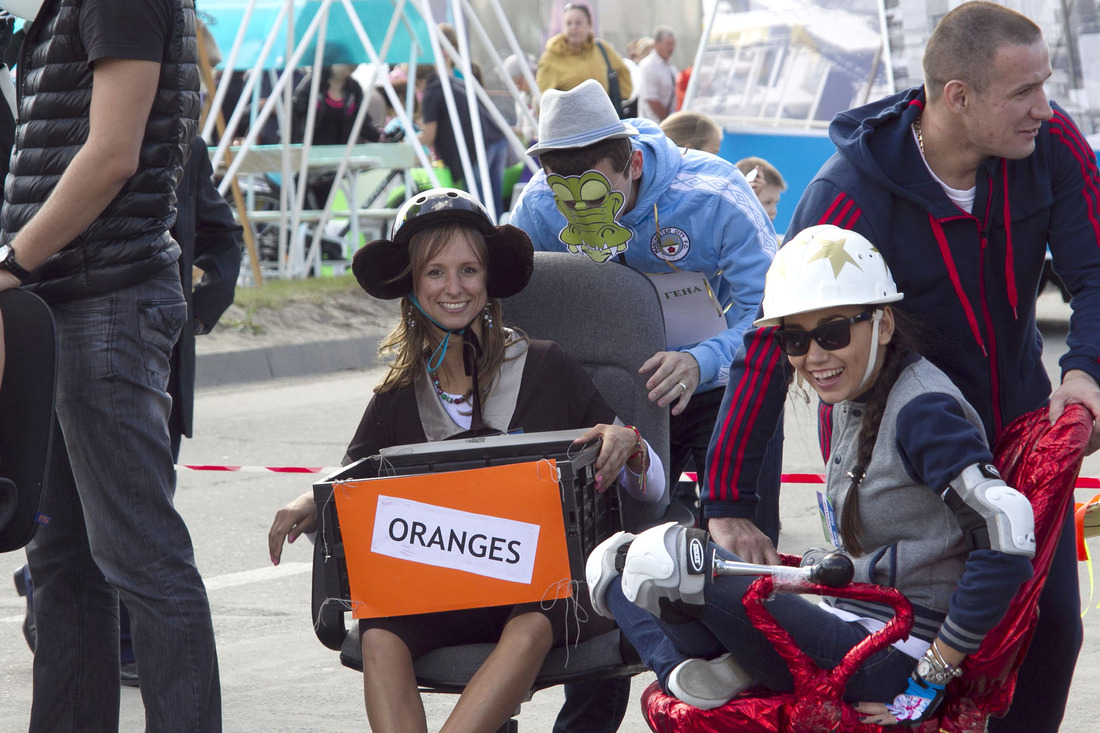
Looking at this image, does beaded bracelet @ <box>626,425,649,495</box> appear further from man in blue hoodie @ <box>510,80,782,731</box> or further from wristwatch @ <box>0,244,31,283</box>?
wristwatch @ <box>0,244,31,283</box>

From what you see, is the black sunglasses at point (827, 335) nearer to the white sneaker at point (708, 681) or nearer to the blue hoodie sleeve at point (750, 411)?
the blue hoodie sleeve at point (750, 411)

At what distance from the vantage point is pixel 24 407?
307 cm

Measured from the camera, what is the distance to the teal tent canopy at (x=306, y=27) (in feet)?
41.8

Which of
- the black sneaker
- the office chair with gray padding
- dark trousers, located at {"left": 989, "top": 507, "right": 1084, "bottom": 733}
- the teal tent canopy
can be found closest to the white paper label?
the office chair with gray padding

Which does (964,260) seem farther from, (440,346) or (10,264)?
(10,264)

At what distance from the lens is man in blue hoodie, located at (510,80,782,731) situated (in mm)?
3906

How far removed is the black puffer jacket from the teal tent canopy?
31.2ft

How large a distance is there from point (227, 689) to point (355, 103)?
10.0 m

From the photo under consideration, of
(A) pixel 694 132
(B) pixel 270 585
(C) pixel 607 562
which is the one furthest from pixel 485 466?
(A) pixel 694 132

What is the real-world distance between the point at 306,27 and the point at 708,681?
36.8 ft

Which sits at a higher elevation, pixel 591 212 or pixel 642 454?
pixel 591 212

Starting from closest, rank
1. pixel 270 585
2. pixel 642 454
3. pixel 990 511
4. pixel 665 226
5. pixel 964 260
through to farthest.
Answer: pixel 990 511 → pixel 964 260 → pixel 642 454 → pixel 665 226 → pixel 270 585

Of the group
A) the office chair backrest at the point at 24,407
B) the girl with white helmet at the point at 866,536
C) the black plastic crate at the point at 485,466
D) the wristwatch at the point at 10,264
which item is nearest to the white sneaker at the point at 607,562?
the girl with white helmet at the point at 866,536

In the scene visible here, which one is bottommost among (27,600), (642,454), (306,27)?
(27,600)
